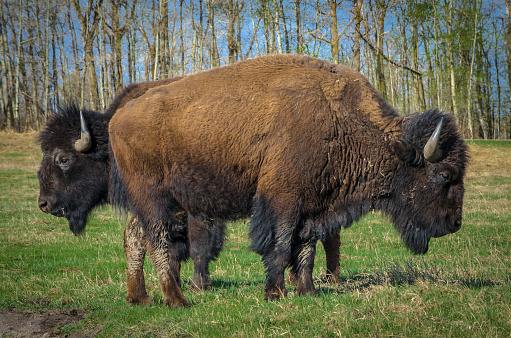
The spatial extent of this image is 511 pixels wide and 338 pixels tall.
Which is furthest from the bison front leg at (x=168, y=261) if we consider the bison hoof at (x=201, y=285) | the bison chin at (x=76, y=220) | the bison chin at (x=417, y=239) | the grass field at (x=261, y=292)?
the bison chin at (x=417, y=239)

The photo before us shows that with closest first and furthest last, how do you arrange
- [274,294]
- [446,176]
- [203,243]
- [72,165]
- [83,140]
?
1. [274,294]
2. [446,176]
3. [83,140]
4. [72,165]
5. [203,243]

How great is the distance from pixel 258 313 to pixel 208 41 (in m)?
33.7

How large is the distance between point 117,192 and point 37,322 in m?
1.88

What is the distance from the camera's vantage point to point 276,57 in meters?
6.06

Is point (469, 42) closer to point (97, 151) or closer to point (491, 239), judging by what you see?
point (491, 239)

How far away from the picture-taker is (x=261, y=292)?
19.4 ft

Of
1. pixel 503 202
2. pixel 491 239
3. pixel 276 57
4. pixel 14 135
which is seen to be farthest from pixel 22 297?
pixel 14 135

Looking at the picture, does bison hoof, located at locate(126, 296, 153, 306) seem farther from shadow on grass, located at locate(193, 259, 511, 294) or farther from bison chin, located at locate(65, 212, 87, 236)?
bison chin, located at locate(65, 212, 87, 236)

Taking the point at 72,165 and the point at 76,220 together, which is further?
the point at 76,220

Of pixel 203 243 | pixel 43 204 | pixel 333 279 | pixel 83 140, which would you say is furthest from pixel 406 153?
pixel 43 204

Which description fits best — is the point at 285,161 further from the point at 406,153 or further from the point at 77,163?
the point at 77,163

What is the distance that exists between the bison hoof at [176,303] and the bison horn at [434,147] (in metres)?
3.35

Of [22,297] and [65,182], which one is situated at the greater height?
[65,182]

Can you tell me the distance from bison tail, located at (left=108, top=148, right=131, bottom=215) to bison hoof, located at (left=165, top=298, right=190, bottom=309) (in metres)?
1.42
